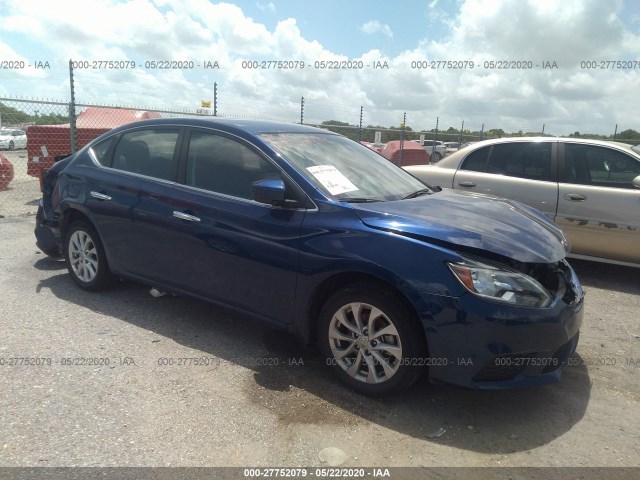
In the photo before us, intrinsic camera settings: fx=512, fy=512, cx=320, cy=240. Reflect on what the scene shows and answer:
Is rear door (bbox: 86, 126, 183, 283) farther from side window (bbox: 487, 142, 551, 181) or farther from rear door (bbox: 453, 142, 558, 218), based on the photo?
side window (bbox: 487, 142, 551, 181)

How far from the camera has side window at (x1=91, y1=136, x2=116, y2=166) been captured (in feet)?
15.2

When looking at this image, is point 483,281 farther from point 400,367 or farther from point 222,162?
point 222,162

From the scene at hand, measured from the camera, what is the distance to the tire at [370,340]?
9.60ft

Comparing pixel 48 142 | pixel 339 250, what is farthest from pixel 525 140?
pixel 48 142

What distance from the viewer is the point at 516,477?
8.13ft

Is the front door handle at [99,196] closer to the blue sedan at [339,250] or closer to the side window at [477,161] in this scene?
the blue sedan at [339,250]

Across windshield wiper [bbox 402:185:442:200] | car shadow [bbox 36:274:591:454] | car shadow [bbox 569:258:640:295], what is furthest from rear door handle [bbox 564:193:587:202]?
car shadow [bbox 36:274:591:454]

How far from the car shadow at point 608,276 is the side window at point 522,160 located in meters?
1.22

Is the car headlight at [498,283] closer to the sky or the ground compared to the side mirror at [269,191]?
closer to the ground

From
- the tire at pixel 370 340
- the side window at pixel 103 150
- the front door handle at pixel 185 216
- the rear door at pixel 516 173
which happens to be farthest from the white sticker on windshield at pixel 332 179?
the rear door at pixel 516 173

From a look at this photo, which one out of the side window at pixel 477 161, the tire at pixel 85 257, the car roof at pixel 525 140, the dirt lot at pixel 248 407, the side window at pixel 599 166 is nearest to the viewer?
the dirt lot at pixel 248 407

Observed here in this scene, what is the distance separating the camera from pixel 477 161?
20.6 feet

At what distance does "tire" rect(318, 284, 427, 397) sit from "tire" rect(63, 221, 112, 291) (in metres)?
2.40

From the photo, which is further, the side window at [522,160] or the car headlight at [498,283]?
the side window at [522,160]
